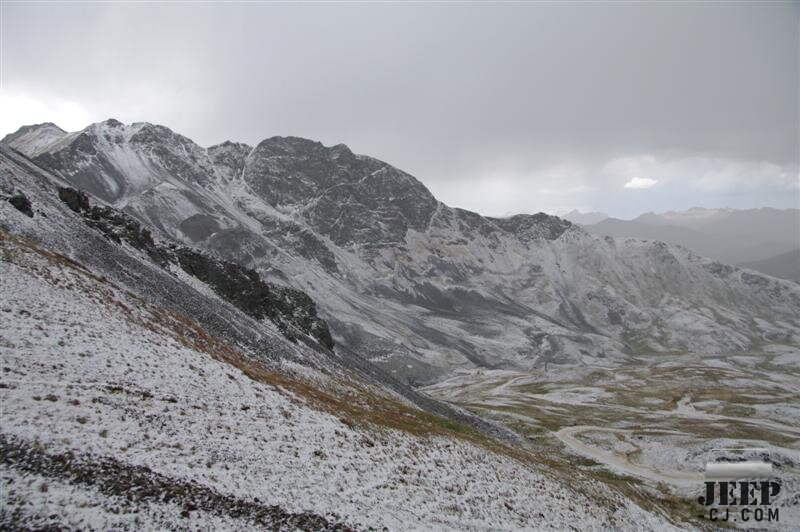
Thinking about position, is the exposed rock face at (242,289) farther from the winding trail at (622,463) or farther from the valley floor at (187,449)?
the winding trail at (622,463)

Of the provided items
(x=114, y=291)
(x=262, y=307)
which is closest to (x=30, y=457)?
(x=114, y=291)

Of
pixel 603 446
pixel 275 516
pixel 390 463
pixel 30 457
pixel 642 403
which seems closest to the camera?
pixel 30 457

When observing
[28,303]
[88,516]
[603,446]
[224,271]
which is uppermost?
[224,271]

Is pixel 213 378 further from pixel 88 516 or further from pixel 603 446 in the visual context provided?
pixel 603 446

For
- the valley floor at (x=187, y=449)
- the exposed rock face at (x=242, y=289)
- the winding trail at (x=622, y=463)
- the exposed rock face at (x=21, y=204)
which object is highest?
the exposed rock face at (x=21, y=204)

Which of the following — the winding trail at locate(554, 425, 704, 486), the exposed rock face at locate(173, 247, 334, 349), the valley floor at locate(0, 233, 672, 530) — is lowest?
the winding trail at locate(554, 425, 704, 486)

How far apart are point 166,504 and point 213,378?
488 inches

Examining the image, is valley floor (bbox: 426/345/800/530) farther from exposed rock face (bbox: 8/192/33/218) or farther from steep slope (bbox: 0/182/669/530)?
exposed rock face (bbox: 8/192/33/218)

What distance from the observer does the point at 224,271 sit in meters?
89.4

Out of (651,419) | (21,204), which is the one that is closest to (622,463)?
(651,419)

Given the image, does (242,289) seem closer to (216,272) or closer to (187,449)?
(216,272)

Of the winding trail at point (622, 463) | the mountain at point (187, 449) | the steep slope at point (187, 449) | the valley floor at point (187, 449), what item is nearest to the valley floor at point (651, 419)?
the winding trail at point (622, 463)

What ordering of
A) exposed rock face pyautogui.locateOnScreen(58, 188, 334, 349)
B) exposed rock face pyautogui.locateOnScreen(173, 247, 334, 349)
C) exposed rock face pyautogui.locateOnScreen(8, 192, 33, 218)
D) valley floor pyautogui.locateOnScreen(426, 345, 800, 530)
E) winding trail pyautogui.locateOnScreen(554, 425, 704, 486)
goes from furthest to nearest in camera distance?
exposed rock face pyautogui.locateOnScreen(173, 247, 334, 349) < exposed rock face pyautogui.locateOnScreen(58, 188, 334, 349) < winding trail pyautogui.locateOnScreen(554, 425, 704, 486) < valley floor pyautogui.locateOnScreen(426, 345, 800, 530) < exposed rock face pyautogui.locateOnScreen(8, 192, 33, 218)

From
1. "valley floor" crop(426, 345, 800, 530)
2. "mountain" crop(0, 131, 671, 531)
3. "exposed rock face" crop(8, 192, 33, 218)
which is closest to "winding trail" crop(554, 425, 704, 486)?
"valley floor" crop(426, 345, 800, 530)
